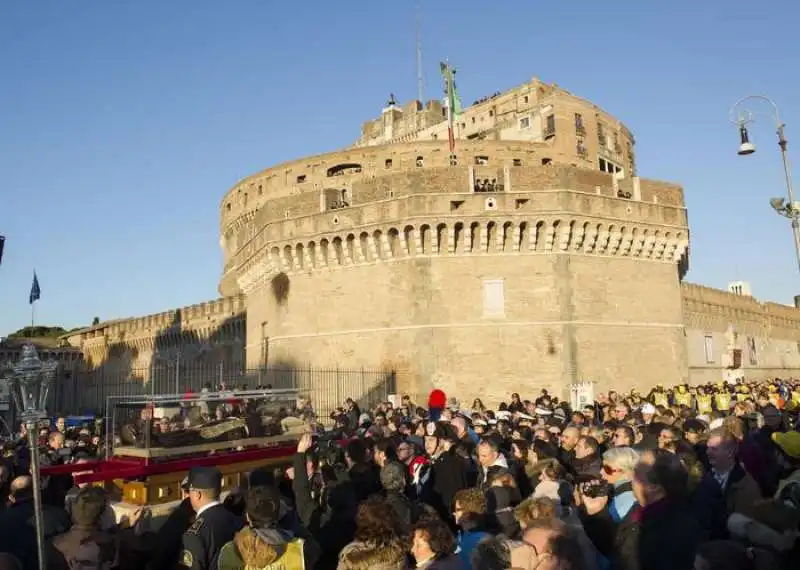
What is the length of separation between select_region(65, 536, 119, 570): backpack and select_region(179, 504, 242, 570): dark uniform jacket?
403 mm

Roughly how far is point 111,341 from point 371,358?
3083 cm

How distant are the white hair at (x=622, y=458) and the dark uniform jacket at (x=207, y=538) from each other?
2.43 metres

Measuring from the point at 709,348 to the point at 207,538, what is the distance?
29.5 meters

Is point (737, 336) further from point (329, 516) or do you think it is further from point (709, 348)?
point (329, 516)

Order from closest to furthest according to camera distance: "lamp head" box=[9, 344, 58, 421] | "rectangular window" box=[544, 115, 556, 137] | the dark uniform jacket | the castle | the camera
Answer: the dark uniform jacket → "lamp head" box=[9, 344, 58, 421] → the camera → the castle → "rectangular window" box=[544, 115, 556, 137]

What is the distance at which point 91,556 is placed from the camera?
3.46 m

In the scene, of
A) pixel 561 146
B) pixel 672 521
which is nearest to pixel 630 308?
pixel 672 521

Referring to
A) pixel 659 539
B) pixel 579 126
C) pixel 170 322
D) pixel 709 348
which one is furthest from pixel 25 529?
pixel 579 126

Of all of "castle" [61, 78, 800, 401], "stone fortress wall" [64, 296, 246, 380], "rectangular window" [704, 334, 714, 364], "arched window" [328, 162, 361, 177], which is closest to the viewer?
"castle" [61, 78, 800, 401]

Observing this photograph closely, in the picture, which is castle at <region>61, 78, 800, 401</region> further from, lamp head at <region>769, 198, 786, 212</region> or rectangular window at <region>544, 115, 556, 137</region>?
rectangular window at <region>544, 115, 556, 137</region>

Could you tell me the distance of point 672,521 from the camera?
342cm

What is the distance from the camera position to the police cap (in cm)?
396

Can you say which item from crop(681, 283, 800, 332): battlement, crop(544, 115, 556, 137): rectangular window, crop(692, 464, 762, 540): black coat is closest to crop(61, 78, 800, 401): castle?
crop(681, 283, 800, 332): battlement

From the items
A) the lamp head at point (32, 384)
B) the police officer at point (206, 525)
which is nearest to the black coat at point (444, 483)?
the police officer at point (206, 525)
